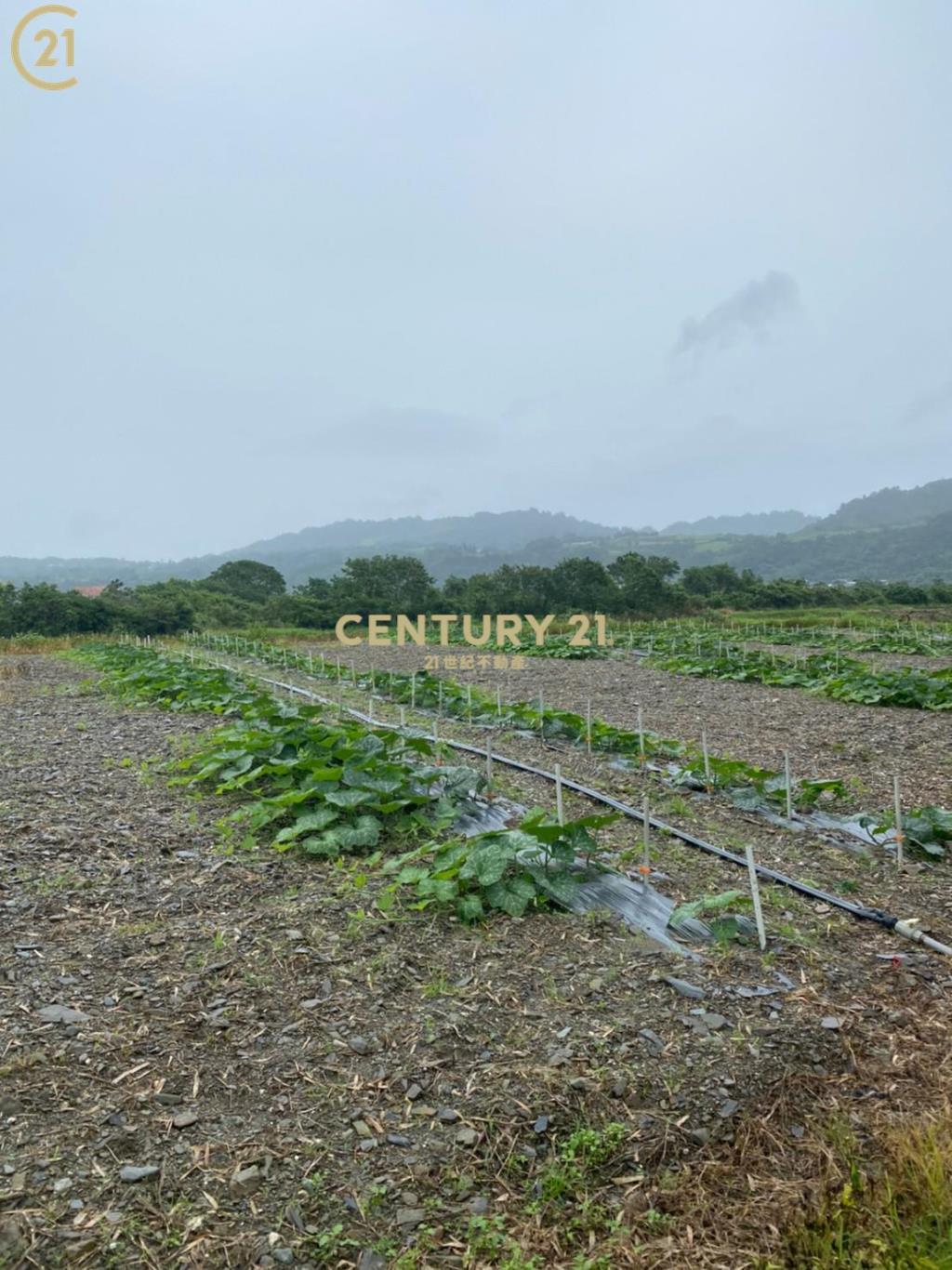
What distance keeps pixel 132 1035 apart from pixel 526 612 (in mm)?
33433

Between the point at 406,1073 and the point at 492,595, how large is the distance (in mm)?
34031

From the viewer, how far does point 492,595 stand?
3650cm

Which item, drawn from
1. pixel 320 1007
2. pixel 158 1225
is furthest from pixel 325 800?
pixel 158 1225

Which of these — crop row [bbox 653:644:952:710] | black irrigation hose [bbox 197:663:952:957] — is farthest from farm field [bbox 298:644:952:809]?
black irrigation hose [bbox 197:663:952:957]

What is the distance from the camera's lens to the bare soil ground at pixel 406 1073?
2.09m

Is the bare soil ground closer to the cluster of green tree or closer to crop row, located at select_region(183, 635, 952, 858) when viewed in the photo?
crop row, located at select_region(183, 635, 952, 858)

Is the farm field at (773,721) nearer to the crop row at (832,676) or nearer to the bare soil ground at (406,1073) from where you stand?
the crop row at (832,676)

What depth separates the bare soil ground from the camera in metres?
2.09

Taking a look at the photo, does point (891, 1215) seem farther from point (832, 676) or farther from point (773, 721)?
point (832, 676)

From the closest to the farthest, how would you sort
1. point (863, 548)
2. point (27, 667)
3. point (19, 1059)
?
point (19, 1059)
point (27, 667)
point (863, 548)

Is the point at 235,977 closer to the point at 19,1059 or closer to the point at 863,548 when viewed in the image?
the point at 19,1059

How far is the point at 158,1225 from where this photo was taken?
80.9 inches

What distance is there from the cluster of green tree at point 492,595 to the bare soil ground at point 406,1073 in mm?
27712

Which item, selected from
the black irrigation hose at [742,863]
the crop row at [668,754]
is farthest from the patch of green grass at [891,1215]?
the crop row at [668,754]
